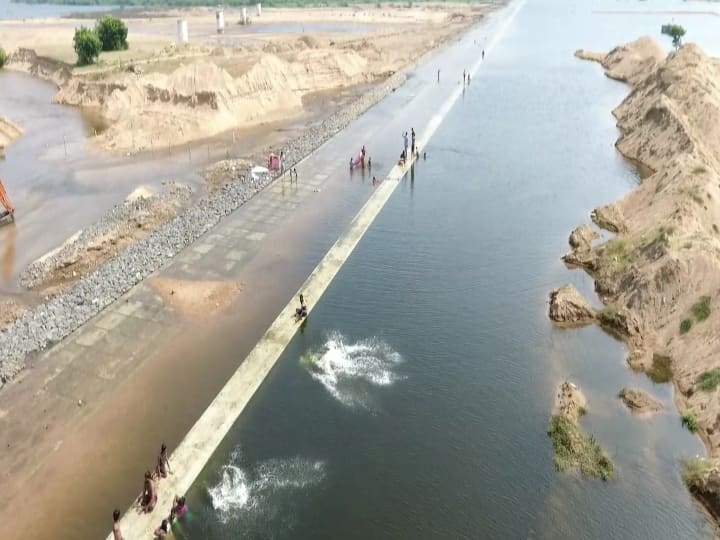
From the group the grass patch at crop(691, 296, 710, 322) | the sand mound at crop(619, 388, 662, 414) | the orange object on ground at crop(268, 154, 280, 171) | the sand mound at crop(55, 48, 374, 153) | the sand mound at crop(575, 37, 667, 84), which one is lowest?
the sand mound at crop(619, 388, 662, 414)

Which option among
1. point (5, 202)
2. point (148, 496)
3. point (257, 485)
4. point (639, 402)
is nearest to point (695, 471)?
point (639, 402)

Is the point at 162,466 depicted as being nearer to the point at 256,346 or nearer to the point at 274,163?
the point at 256,346

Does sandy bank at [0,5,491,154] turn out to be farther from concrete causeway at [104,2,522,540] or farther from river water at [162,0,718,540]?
river water at [162,0,718,540]

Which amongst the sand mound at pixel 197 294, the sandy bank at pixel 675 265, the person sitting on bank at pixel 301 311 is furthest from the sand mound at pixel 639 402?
the sand mound at pixel 197 294

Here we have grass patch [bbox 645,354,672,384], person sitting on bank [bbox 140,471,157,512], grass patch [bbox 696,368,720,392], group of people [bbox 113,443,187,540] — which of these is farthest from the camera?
grass patch [bbox 645,354,672,384]

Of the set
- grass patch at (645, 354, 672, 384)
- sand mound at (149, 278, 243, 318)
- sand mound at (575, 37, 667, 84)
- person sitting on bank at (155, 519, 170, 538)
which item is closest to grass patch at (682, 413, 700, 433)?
grass patch at (645, 354, 672, 384)

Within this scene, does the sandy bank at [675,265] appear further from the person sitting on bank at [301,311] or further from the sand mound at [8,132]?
the sand mound at [8,132]
